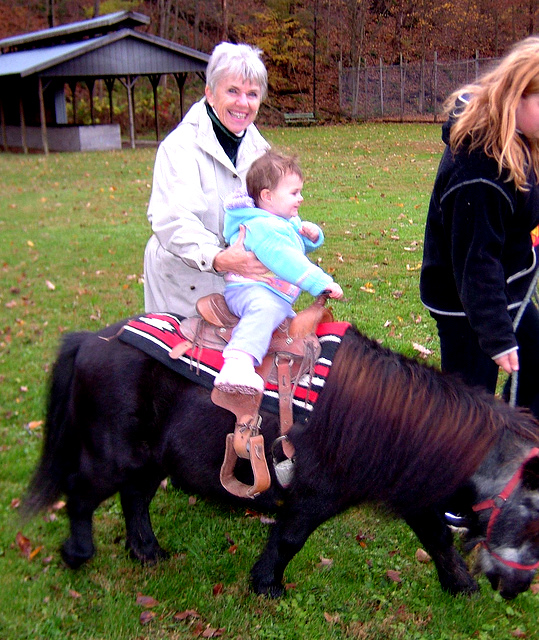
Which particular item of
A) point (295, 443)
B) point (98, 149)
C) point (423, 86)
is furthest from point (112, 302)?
point (423, 86)

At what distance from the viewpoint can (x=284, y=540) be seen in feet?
9.50

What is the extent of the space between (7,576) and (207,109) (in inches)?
101

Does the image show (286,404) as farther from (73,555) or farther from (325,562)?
(73,555)

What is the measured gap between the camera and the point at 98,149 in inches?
890

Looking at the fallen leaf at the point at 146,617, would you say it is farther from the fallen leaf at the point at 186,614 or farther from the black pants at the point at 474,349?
the black pants at the point at 474,349

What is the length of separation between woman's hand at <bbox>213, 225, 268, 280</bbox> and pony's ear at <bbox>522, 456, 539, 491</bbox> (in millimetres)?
1296

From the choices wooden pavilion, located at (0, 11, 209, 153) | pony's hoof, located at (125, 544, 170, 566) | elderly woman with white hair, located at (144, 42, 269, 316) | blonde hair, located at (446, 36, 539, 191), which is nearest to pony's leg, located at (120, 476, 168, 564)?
pony's hoof, located at (125, 544, 170, 566)

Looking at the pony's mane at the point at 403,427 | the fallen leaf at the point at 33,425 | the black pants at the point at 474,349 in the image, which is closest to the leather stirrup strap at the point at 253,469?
the pony's mane at the point at 403,427

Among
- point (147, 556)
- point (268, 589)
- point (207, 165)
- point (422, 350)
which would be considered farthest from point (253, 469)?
point (422, 350)

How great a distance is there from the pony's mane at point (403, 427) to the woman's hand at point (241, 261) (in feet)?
1.66

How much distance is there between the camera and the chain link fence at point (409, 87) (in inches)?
1085

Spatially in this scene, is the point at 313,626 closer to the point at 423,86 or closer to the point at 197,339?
the point at 197,339

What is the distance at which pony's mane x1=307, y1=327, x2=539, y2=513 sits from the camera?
8.41ft

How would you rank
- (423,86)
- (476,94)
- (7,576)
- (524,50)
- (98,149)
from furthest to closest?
(423,86)
(98,149)
(7,576)
(476,94)
(524,50)
